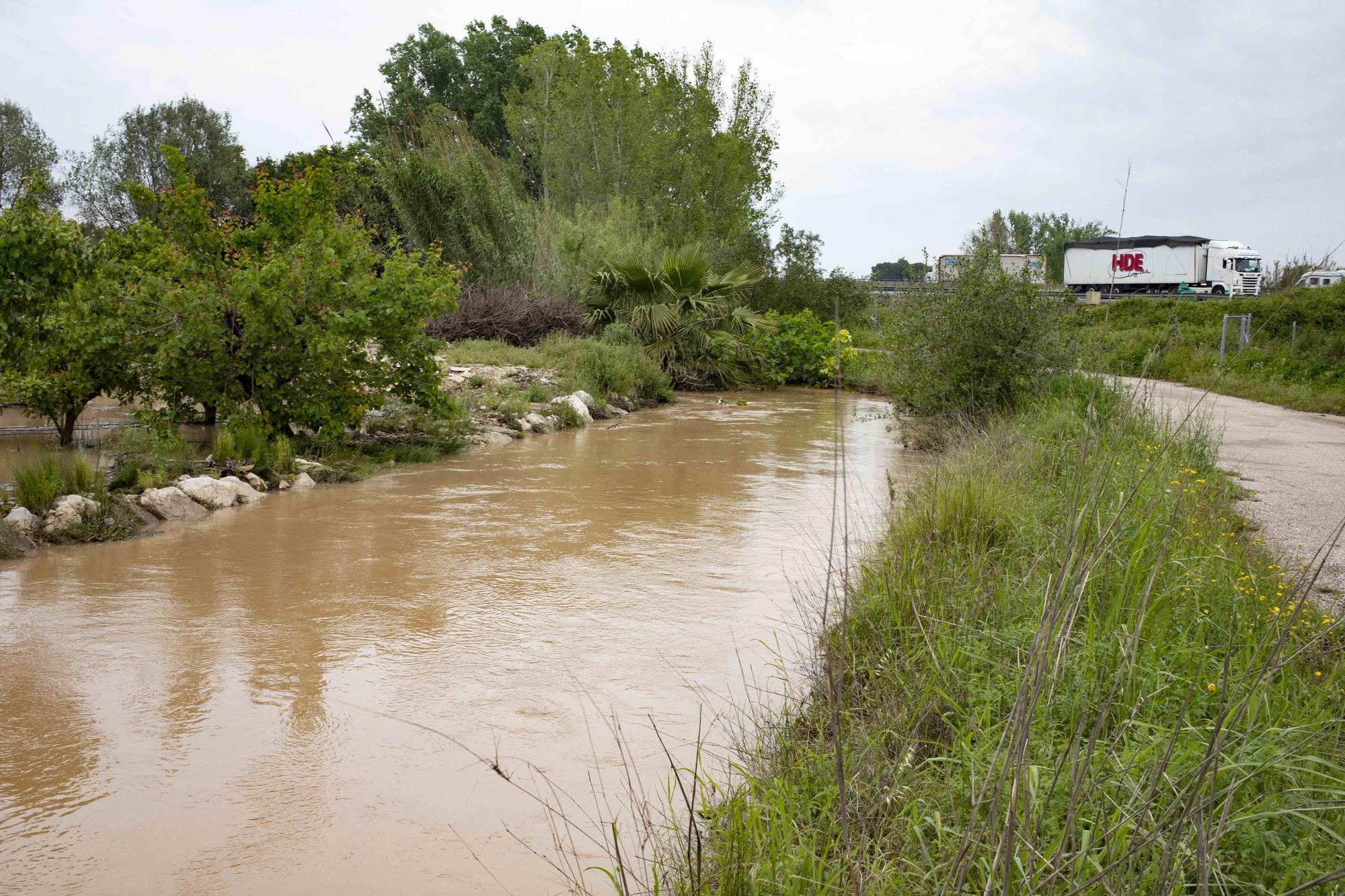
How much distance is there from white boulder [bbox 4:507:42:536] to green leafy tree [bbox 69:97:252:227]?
36.0 metres

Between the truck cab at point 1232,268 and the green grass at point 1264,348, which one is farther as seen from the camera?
the truck cab at point 1232,268

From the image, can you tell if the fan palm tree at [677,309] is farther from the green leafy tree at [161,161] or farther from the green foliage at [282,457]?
the green leafy tree at [161,161]

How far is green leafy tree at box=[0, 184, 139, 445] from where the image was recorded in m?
7.01

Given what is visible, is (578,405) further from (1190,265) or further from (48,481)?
(1190,265)

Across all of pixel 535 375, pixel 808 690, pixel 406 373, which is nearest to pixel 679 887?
pixel 808 690

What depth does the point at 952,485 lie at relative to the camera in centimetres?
581

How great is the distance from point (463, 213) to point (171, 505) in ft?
49.7

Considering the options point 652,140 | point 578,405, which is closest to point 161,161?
point 652,140

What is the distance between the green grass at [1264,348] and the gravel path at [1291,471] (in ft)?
4.29

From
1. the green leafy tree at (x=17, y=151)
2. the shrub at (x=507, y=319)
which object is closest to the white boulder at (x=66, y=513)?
the shrub at (x=507, y=319)

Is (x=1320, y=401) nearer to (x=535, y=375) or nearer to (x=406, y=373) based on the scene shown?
(x=535, y=375)

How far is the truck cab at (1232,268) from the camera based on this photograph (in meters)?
39.1

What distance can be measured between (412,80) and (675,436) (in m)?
45.9

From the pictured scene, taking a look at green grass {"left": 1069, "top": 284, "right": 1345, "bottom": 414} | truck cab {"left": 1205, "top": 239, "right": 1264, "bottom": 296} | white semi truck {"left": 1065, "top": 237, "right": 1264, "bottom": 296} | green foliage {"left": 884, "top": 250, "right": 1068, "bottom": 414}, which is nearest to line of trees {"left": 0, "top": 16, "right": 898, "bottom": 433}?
green foliage {"left": 884, "top": 250, "right": 1068, "bottom": 414}
